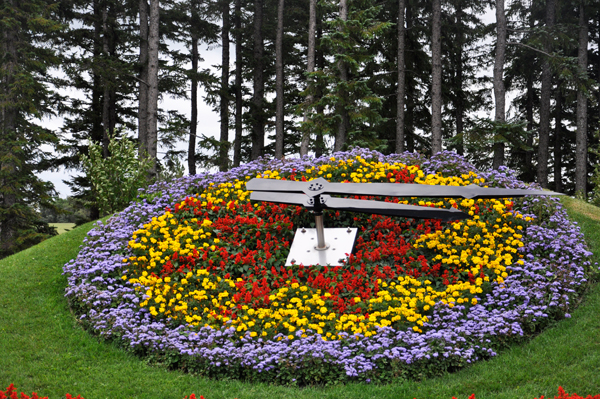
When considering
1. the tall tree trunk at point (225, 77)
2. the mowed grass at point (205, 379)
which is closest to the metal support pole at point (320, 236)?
the mowed grass at point (205, 379)

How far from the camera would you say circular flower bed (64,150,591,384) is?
502 centimetres

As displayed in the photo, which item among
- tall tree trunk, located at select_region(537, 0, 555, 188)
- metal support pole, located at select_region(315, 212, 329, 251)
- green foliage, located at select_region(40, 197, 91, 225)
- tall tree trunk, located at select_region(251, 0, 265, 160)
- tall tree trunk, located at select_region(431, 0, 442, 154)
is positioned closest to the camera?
metal support pole, located at select_region(315, 212, 329, 251)

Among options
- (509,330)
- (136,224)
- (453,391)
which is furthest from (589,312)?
(136,224)

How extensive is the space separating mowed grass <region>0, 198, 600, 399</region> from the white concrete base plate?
239cm

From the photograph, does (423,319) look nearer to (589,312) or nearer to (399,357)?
(399,357)

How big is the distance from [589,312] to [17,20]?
16.6 meters

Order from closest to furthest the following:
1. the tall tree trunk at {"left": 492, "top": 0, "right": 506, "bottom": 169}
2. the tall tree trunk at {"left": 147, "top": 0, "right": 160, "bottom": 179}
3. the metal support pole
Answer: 1. the metal support pole
2. the tall tree trunk at {"left": 147, "top": 0, "right": 160, "bottom": 179}
3. the tall tree trunk at {"left": 492, "top": 0, "right": 506, "bottom": 169}

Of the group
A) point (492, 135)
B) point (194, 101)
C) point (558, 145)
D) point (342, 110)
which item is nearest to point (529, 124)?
point (558, 145)

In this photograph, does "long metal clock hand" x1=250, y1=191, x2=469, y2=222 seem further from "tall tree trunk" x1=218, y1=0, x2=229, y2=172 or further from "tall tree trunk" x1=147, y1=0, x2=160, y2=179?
"tall tree trunk" x1=218, y1=0, x2=229, y2=172

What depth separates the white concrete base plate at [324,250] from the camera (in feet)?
22.5

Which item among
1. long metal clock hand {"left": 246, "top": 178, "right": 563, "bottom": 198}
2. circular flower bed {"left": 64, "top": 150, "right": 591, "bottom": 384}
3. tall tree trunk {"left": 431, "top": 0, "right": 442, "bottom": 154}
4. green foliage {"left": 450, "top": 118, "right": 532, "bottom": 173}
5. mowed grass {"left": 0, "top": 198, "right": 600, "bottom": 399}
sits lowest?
mowed grass {"left": 0, "top": 198, "right": 600, "bottom": 399}

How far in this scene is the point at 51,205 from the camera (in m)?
15.6

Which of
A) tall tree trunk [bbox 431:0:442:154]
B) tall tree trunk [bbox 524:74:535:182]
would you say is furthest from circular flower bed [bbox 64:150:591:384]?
tall tree trunk [bbox 524:74:535:182]

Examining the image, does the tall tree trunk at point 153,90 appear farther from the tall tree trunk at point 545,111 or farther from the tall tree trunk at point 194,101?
the tall tree trunk at point 545,111
